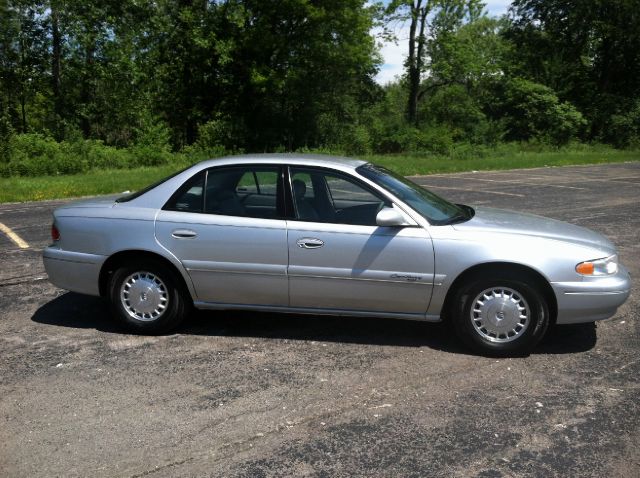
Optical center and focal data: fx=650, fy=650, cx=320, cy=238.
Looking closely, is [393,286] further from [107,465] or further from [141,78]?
[141,78]

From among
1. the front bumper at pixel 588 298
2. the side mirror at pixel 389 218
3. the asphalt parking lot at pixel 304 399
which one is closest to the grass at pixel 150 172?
the asphalt parking lot at pixel 304 399

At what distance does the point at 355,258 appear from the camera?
4945 mm

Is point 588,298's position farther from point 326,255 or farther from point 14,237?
point 14,237

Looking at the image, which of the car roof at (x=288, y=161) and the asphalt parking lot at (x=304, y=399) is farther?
the car roof at (x=288, y=161)

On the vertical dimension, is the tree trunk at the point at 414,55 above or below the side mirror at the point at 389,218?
above

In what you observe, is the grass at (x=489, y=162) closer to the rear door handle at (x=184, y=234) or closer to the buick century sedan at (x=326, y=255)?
the buick century sedan at (x=326, y=255)

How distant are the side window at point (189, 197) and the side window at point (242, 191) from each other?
0.20 feet

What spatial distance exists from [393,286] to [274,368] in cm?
109

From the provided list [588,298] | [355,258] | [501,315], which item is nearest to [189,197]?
[355,258]

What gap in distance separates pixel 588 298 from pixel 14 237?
8389 mm

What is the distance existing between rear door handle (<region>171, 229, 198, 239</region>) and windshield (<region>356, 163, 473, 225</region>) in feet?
4.71

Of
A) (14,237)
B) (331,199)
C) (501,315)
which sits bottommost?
(14,237)

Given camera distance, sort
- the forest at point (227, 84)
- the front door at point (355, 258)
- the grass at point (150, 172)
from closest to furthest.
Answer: the front door at point (355, 258)
the grass at point (150, 172)
the forest at point (227, 84)

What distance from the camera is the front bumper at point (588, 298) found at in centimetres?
480
